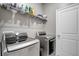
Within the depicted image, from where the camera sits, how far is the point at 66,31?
140 cm

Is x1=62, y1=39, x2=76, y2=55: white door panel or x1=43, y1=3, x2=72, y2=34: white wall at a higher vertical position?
x1=43, y1=3, x2=72, y2=34: white wall

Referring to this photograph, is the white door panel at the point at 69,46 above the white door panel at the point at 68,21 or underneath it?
underneath

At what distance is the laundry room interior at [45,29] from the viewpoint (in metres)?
1.28

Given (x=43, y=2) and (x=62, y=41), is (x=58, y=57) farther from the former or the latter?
(x=43, y=2)

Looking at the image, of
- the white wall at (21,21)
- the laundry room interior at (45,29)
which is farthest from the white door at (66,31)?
the white wall at (21,21)

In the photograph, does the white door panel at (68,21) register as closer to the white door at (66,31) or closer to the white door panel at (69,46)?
the white door at (66,31)

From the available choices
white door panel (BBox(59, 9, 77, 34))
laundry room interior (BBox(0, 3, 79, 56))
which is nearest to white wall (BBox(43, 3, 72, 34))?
laundry room interior (BBox(0, 3, 79, 56))

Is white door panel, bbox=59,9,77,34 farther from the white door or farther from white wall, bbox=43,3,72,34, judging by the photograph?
white wall, bbox=43,3,72,34

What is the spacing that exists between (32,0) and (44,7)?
219 mm

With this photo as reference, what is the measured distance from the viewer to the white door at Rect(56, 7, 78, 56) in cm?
135

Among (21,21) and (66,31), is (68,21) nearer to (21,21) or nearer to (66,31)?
(66,31)

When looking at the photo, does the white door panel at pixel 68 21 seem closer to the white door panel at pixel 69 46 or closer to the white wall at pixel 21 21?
the white door panel at pixel 69 46

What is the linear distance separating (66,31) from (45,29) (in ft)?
1.15

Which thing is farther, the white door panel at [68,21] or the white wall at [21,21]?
the white door panel at [68,21]
